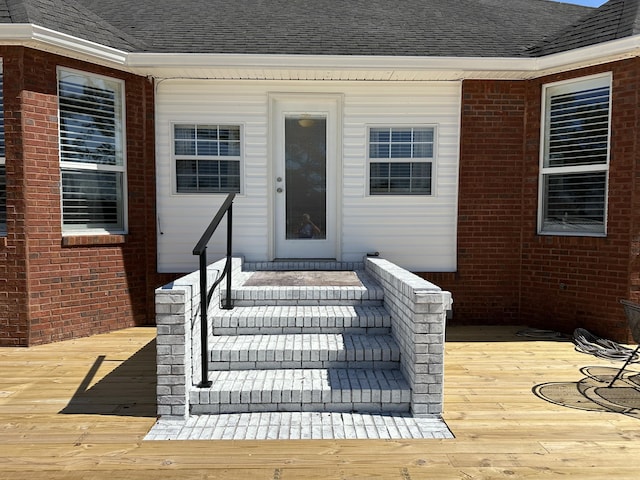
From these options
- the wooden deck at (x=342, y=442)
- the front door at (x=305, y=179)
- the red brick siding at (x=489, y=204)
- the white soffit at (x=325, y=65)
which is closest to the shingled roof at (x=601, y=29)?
→ the white soffit at (x=325, y=65)

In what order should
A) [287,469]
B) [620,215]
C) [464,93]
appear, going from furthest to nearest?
1. [464,93]
2. [620,215]
3. [287,469]

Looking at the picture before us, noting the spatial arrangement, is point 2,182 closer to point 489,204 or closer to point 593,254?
point 489,204

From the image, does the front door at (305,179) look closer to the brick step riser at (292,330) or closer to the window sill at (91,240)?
the window sill at (91,240)

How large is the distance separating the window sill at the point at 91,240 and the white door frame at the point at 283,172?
A: 1941mm

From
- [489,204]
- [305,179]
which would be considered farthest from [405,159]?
[305,179]

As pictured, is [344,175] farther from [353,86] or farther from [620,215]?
[620,215]

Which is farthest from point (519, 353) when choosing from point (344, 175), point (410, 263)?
point (344, 175)

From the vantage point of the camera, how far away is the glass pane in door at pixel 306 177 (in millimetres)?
6105

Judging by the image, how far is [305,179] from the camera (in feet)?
20.2

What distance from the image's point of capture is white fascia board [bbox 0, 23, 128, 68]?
15.0 ft

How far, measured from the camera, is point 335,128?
6074 mm

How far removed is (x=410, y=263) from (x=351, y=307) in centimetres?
196

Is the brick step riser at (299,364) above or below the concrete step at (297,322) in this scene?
below

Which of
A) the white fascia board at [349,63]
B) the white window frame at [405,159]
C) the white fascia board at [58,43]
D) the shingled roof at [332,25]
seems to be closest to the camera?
the white fascia board at [58,43]
